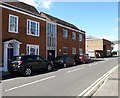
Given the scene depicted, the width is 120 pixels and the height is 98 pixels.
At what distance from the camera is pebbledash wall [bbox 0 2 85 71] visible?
79.6 feet

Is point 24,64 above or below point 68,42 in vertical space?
below

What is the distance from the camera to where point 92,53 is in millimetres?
77875

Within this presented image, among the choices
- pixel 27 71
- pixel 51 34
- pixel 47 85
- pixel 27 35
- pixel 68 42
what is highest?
pixel 51 34

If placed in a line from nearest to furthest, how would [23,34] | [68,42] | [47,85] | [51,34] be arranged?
[47,85] → [23,34] → [51,34] → [68,42]

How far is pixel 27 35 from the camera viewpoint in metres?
28.2

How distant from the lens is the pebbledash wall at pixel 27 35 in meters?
24.3

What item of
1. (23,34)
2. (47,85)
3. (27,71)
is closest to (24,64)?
(27,71)

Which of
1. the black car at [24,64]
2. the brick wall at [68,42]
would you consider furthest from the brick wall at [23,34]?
the brick wall at [68,42]

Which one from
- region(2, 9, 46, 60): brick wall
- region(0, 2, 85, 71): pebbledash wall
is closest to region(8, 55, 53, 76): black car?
region(0, 2, 85, 71): pebbledash wall

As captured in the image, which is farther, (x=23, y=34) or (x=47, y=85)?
(x=23, y=34)

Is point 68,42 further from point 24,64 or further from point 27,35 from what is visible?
point 24,64

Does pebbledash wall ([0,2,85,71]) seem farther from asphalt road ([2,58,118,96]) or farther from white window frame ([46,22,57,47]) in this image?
asphalt road ([2,58,118,96])

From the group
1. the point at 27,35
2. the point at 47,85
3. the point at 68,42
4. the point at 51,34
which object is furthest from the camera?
the point at 68,42

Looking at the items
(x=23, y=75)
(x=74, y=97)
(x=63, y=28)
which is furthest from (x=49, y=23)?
(x=74, y=97)
